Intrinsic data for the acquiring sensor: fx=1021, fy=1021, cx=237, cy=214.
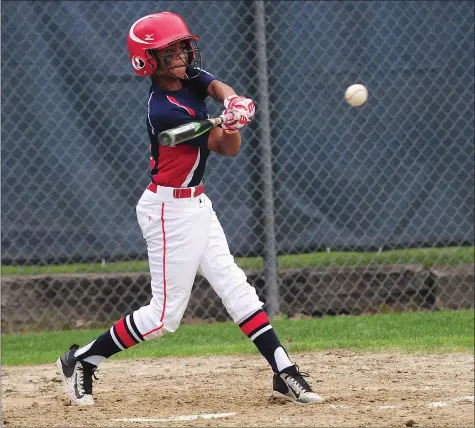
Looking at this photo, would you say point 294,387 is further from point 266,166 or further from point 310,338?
point 266,166

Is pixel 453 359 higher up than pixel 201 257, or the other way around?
pixel 201 257

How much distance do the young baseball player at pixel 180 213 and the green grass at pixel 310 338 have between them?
1.49 metres

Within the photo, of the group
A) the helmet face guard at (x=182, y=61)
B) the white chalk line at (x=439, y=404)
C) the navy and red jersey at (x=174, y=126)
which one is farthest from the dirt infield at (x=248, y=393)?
the helmet face guard at (x=182, y=61)

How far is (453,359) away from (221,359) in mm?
1376

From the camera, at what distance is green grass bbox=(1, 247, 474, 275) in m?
7.52

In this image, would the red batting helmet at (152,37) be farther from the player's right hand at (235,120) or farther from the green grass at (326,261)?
the green grass at (326,261)

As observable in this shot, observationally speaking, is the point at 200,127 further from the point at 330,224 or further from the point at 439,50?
the point at 439,50

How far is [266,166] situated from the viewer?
7.50m

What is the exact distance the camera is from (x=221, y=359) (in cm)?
616

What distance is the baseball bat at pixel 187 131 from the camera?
4.23m

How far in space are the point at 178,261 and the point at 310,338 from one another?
2.21 m

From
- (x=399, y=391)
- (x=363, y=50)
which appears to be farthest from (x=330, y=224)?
A: (x=399, y=391)

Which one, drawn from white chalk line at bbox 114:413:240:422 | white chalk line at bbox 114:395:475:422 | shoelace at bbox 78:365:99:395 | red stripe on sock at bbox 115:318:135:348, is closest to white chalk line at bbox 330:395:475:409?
white chalk line at bbox 114:395:475:422

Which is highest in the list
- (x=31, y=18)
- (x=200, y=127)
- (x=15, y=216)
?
(x=31, y=18)
